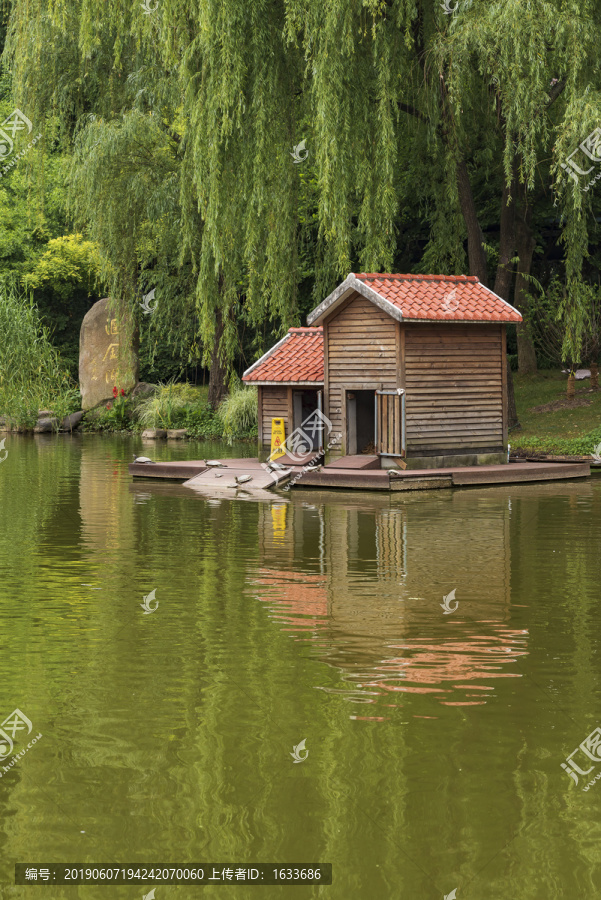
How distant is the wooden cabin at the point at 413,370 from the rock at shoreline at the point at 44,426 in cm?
1654

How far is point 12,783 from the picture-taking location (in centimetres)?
638

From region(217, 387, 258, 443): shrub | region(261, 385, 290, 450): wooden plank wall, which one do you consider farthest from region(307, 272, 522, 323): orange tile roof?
region(217, 387, 258, 443): shrub

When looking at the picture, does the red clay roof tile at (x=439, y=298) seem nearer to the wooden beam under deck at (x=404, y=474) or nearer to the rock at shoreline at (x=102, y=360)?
the wooden beam under deck at (x=404, y=474)

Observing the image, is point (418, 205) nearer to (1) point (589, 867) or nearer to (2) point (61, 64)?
(2) point (61, 64)

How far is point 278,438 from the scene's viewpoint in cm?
2461

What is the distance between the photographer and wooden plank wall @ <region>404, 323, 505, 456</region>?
22234 mm

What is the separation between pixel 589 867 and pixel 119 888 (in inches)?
80.2

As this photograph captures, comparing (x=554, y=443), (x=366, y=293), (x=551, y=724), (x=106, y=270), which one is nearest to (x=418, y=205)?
(x=106, y=270)

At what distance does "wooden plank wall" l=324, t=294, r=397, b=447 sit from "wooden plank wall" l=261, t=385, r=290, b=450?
73.3 inches

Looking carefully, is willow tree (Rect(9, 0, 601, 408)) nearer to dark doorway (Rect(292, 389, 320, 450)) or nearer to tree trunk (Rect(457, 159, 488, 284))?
tree trunk (Rect(457, 159, 488, 284))

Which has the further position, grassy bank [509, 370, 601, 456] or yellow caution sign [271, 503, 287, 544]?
grassy bank [509, 370, 601, 456]

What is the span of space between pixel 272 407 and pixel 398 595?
1440cm

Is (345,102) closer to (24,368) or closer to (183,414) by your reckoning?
(183,414)

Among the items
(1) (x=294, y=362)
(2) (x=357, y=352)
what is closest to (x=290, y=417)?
(1) (x=294, y=362)
